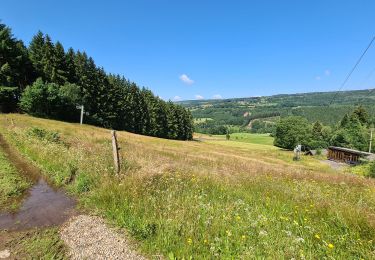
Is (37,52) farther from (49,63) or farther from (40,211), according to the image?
(40,211)

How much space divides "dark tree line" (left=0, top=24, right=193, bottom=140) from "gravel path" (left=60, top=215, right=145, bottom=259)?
139 feet

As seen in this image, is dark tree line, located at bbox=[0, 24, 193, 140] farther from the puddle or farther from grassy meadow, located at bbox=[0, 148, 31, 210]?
the puddle

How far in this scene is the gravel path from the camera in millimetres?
5672

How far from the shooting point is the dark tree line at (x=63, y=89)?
4519cm

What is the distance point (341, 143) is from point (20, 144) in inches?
3988

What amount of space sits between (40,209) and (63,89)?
1738 inches

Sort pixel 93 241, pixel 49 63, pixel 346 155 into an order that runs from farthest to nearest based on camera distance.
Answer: pixel 346 155
pixel 49 63
pixel 93 241

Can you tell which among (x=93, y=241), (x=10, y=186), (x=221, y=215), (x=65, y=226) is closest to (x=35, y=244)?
(x=65, y=226)

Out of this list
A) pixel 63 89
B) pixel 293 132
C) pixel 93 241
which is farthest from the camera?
pixel 293 132

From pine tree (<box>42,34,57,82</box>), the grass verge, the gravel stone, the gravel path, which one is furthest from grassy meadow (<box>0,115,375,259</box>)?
pine tree (<box>42,34,57,82</box>)

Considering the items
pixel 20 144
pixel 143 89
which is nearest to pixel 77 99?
pixel 20 144

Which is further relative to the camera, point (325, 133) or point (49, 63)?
point (325, 133)

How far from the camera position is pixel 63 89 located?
47875 millimetres

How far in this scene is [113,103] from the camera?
67.6 metres
